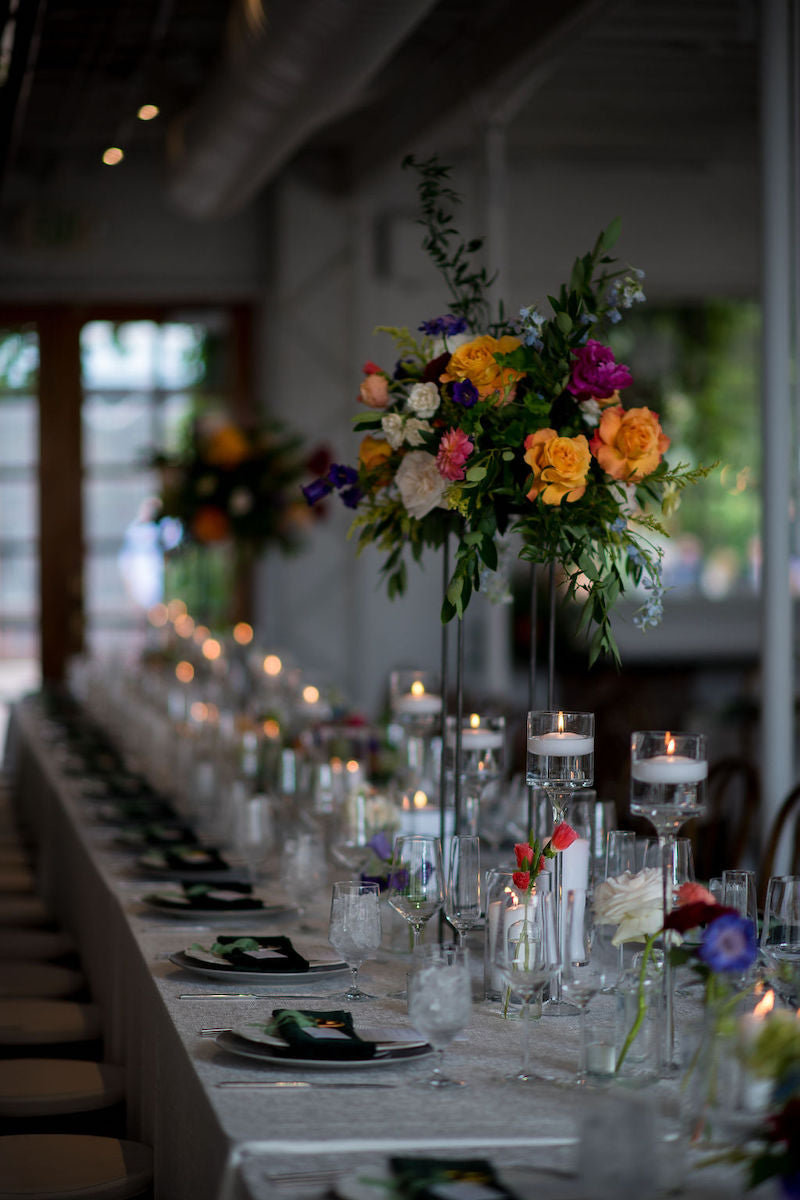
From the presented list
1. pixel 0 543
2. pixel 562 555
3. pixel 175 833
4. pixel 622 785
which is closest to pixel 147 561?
pixel 0 543

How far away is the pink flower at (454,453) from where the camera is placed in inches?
92.3

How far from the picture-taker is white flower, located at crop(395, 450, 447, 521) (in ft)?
8.09

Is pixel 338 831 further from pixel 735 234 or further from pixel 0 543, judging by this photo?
pixel 735 234

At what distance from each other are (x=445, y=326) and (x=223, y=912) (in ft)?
3.70

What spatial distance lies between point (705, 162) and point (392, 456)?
7187 mm

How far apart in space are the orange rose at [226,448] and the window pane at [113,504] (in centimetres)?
207

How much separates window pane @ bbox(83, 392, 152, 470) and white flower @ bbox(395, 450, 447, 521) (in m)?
6.65

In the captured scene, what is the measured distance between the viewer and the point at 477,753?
2936mm

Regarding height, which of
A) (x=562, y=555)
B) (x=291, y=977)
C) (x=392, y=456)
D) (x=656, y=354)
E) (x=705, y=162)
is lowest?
(x=291, y=977)

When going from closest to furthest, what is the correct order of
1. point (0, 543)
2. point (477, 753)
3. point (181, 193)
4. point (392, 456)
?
point (392, 456) < point (477, 753) < point (181, 193) < point (0, 543)

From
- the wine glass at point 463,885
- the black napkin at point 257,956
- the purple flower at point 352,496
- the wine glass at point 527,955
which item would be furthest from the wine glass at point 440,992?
the purple flower at point 352,496

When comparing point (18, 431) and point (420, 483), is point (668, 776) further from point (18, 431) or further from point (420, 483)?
point (18, 431)

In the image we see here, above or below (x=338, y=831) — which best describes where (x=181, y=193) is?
above

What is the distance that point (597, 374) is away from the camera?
2.31 m
